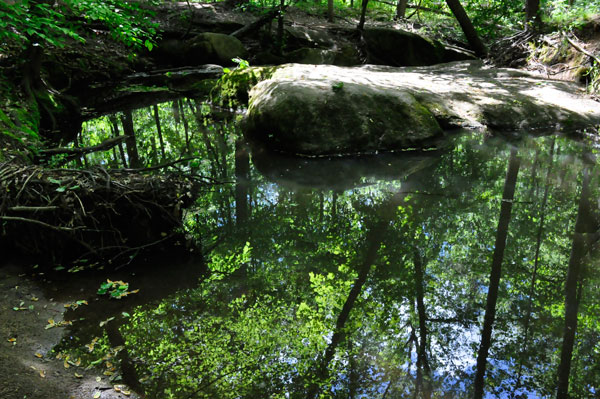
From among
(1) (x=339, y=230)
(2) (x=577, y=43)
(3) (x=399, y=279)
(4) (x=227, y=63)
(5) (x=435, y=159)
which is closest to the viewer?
(3) (x=399, y=279)

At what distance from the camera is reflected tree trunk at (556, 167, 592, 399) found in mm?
2834

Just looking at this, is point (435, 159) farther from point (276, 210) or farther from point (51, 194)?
point (51, 194)

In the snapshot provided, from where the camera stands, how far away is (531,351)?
304 centimetres

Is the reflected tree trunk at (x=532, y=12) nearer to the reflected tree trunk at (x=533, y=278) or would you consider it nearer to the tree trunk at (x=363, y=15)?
the tree trunk at (x=363, y=15)

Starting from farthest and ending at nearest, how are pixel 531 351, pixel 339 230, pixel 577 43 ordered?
pixel 577 43, pixel 339 230, pixel 531 351

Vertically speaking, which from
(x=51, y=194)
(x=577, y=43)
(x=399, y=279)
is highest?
(x=577, y=43)

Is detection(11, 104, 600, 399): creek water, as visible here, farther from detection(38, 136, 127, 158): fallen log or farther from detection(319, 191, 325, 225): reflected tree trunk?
detection(38, 136, 127, 158): fallen log

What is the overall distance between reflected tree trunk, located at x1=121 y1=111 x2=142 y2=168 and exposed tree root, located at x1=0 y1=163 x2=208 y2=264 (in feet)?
8.84

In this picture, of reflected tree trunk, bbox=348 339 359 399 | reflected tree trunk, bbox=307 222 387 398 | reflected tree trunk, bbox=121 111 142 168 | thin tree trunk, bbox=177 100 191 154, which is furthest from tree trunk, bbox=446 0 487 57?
reflected tree trunk, bbox=348 339 359 399

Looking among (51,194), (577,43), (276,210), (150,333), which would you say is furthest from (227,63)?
(150,333)

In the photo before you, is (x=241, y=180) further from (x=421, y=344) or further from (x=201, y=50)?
(x=201, y=50)

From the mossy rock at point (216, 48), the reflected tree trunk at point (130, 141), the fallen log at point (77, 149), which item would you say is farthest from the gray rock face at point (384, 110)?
the mossy rock at point (216, 48)

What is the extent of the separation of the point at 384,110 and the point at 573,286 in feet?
16.3

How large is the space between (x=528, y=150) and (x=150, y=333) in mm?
7313
